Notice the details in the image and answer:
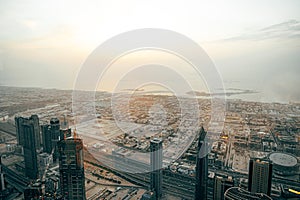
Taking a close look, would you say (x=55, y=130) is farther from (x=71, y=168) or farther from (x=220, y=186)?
(x=220, y=186)

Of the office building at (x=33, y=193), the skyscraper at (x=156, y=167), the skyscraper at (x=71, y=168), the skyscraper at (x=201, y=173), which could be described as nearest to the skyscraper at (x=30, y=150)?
the office building at (x=33, y=193)

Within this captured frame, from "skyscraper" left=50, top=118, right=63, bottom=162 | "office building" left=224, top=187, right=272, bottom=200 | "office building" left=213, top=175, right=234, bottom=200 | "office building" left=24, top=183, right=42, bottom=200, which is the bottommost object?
"office building" left=24, top=183, right=42, bottom=200

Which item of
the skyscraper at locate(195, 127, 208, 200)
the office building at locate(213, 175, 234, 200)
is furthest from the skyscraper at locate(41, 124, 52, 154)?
the office building at locate(213, 175, 234, 200)

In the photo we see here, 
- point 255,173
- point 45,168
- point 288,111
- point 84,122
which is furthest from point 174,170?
point 288,111

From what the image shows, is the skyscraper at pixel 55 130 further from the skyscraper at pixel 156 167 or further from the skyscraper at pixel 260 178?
the skyscraper at pixel 260 178

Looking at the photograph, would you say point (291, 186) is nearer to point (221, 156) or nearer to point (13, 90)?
point (221, 156)

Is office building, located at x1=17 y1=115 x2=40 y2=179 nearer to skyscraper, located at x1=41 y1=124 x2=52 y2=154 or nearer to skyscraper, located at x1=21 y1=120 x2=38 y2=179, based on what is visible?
skyscraper, located at x1=21 y1=120 x2=38 y2=179
